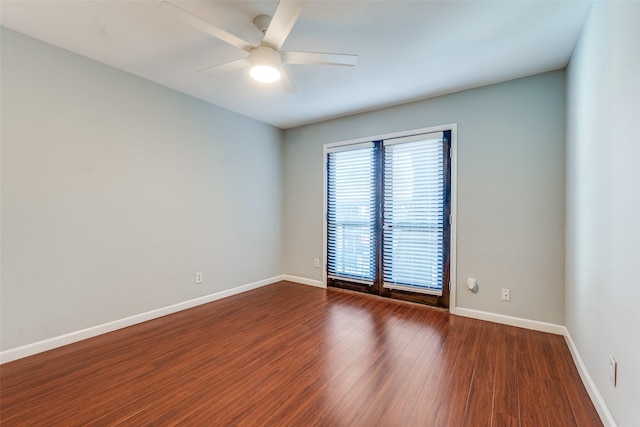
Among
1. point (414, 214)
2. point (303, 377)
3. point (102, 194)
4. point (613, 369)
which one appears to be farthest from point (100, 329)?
point (613, 369)

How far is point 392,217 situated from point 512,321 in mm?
1699

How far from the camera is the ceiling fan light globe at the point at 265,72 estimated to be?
1.98 metres

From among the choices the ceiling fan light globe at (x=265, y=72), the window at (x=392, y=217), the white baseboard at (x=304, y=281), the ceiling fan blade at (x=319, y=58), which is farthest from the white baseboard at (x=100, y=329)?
the ceiling fan blade at (x=319, y=58)

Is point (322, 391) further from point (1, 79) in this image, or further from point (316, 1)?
point (1, 79)

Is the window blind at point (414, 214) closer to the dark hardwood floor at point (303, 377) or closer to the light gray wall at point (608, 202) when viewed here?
the dark hardwood floor at point (303, 377)

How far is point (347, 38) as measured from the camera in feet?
7.21

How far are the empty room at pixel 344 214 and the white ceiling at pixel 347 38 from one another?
0.02 m

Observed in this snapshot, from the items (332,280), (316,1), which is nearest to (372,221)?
(332,280)

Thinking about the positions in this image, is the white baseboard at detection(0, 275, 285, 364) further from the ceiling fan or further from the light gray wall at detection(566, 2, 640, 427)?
the light gray wall at detection(566, 2, 640, 427)

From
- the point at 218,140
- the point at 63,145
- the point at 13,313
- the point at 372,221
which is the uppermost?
the point at 218,140

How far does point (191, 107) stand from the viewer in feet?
11.0

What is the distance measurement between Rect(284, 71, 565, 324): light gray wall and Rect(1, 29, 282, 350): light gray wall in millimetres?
2783

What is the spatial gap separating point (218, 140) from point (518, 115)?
11.6ft

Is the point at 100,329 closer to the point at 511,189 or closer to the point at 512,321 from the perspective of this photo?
the point at 512,321
